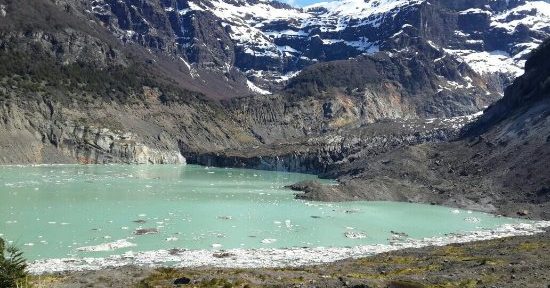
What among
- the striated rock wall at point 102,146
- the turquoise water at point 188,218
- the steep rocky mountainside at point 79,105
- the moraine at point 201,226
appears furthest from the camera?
the striated rock wall at point 102,146

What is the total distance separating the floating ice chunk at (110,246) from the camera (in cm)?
3866

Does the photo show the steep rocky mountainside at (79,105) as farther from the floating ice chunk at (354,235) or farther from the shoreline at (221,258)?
the shoreline at (221,258)

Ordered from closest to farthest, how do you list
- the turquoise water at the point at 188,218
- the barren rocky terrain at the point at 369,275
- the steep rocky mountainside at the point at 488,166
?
the barren rocky terrain at the point at 369,275, the turquoise water at the point at 188,218, the steep rocky mountainside at the point at 488,166

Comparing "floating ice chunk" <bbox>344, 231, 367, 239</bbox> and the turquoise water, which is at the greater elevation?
the turquoise water

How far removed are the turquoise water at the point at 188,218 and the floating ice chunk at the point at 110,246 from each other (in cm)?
57

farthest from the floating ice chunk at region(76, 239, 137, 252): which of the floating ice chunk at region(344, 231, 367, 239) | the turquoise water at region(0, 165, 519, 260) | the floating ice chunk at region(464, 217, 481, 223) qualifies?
the floating ice chunk at region(464, 217, 481, 223)

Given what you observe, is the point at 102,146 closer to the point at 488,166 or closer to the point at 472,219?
the point at 488,166

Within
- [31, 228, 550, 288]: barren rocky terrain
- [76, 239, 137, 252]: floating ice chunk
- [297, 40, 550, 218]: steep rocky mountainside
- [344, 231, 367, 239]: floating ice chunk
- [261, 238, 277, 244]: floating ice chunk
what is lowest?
[344, 231, 367, 239]: floating ice chunk

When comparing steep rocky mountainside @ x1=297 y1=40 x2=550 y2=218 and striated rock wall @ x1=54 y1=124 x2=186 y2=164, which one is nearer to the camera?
steep rocky mountainside @ x1=297 y1=40 x2=550 y2=218

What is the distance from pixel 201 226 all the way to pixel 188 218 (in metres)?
4.78

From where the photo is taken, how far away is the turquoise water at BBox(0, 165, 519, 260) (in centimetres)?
4312

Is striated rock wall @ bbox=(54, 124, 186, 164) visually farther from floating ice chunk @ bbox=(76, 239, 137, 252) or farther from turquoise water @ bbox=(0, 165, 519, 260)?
floating ice chunk @ bbox=(76, 239, 137, 252)

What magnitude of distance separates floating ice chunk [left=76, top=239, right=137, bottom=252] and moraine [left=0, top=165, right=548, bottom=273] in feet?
0.23

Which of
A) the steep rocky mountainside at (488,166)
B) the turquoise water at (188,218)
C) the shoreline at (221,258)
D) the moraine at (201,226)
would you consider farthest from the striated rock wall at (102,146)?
the shoreline at (221,258)
